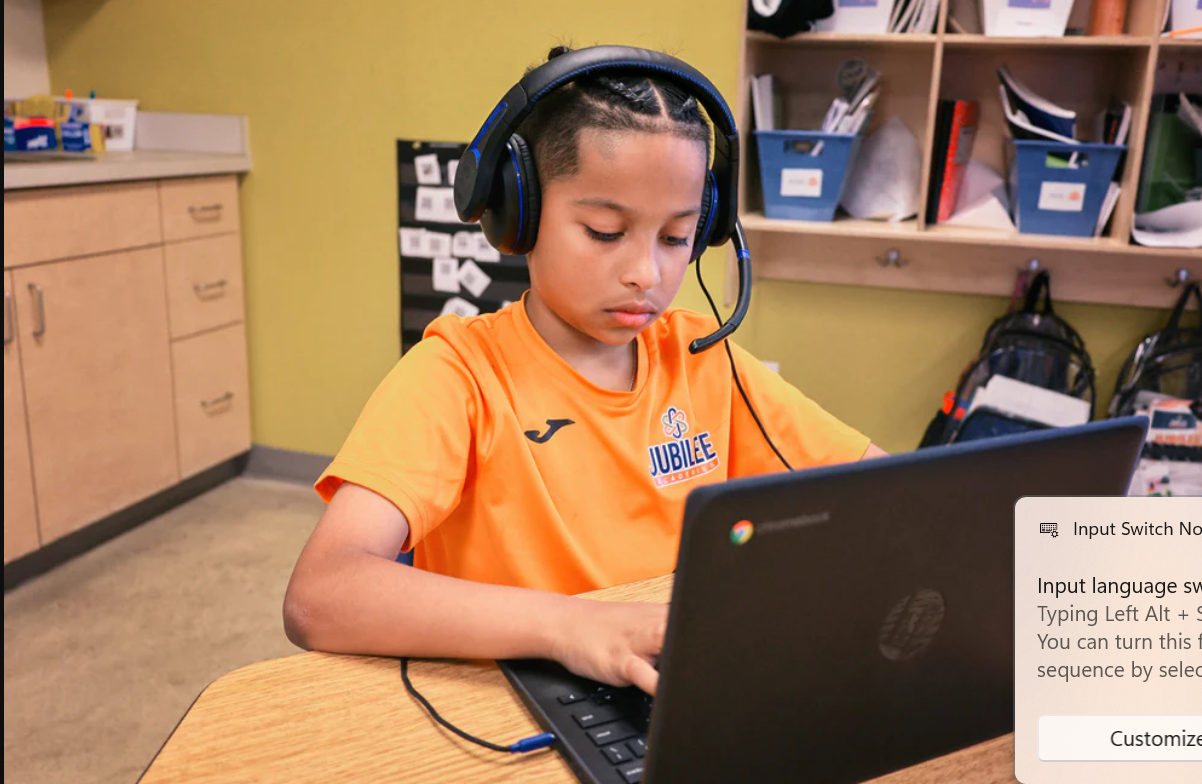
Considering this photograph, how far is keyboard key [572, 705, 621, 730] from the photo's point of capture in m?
0.66

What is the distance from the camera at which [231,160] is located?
2879 millimetres

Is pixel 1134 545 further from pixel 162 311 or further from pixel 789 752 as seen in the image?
pixel 162 311

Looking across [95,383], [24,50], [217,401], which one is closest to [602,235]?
[95,383]

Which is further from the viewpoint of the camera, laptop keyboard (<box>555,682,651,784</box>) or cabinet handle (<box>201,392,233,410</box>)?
cabinet handle (<box>201,392,233,410</box>)

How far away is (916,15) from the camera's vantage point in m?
2.13

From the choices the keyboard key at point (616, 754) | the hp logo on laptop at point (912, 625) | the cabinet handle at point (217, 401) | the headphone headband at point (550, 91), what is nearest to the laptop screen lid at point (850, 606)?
the hp logo on laptop at point (912, 625)

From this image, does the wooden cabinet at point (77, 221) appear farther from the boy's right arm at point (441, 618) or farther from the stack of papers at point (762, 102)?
the boy's right arm at point (441, 618)

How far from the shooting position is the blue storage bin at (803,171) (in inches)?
87.0

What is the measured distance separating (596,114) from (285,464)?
7.96ft

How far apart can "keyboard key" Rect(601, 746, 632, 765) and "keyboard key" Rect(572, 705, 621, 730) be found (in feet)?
0.10

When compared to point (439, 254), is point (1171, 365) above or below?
below


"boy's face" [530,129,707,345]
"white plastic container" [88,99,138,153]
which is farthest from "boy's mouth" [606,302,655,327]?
"white plastic container" [88,99,138,153]

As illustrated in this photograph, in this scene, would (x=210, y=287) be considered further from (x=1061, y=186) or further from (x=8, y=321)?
(x=1061, y=186)

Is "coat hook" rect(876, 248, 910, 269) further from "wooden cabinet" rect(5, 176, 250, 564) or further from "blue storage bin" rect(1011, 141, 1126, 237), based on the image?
"wooden cabinet" rect(5, 176, 250, 564)
